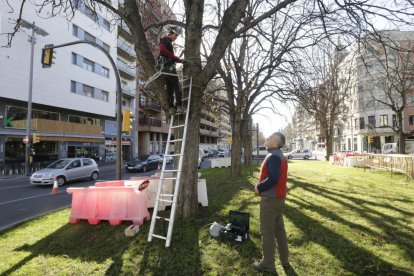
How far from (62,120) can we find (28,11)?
11.0 m

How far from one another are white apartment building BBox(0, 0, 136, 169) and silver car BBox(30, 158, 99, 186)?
888cm

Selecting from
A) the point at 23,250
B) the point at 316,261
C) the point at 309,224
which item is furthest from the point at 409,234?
the point at 23,250

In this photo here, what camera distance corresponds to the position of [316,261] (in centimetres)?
428

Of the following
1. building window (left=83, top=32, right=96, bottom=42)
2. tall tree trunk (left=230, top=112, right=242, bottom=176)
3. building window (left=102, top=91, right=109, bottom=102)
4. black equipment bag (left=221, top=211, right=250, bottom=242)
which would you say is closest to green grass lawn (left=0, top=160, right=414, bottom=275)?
black equipment bag (left=221, top=211, right=250, bottom=242)

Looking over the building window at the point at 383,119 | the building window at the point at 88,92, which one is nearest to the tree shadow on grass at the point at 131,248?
the building window at the point at 88,92

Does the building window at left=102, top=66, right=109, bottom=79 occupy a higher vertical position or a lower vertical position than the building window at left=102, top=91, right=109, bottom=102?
higher

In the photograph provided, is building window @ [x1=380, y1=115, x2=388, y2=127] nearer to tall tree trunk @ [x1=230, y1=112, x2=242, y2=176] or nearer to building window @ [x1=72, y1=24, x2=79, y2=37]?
tall tree trunk @ [x1=230, y1=112, x2=242, y2=176]

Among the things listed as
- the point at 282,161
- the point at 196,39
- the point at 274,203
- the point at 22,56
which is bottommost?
the point at 274,203

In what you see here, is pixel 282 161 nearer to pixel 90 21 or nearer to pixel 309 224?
pixel 309 224

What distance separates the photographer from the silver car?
1530 cm

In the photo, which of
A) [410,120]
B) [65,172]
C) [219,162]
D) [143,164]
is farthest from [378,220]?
[410,120]

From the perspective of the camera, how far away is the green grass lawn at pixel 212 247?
13.7ft

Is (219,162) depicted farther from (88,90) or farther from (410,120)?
(410,120)

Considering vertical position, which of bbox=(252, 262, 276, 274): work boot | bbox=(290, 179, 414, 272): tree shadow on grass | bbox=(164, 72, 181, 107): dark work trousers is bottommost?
bbox=(252, 262, 276, 274): work boot
